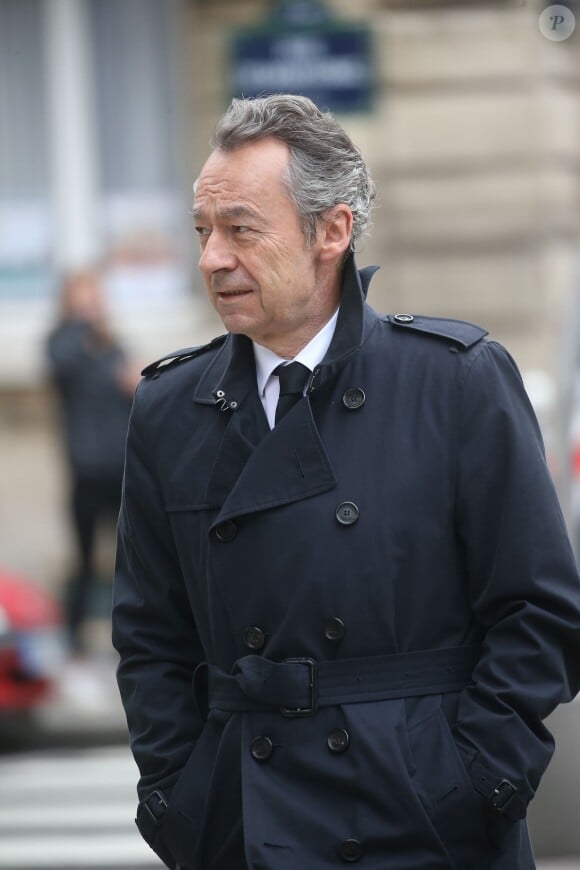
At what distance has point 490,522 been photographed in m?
2.89

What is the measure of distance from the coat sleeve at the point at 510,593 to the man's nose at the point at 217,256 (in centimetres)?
44

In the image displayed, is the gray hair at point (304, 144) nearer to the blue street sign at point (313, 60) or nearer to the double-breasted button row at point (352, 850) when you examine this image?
the double-breasted button row at point (352, 850)

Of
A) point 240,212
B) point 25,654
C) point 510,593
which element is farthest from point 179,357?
point 25,654

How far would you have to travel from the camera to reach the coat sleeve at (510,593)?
9.33 ft

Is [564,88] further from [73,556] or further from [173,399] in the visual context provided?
[173,399]

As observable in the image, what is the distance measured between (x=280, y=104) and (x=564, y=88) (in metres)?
9.22

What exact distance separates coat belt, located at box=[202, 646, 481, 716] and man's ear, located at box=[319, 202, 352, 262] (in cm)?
69

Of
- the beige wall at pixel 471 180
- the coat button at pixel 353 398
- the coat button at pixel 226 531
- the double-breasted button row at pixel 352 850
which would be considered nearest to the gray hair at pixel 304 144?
the coat button at pixel 353 398

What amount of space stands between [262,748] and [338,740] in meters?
0.14

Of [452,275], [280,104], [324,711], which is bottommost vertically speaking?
[452,275]

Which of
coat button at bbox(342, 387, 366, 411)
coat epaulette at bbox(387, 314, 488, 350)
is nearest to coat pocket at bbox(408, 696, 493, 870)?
coat button at bbox(342, 387, 366, 411)

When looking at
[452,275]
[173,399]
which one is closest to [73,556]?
[452,275]

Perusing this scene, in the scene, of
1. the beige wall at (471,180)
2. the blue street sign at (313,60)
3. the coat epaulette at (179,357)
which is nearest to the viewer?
the coat epaulette at (179,357)

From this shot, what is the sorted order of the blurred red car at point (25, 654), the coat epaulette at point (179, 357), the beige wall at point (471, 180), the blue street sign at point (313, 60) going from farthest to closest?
the beige wall at point (471, 180) → the blue street sign at point (313, 60) → the blurred red car at point (25, 654) → the coat epaulette at point (179, 357)
